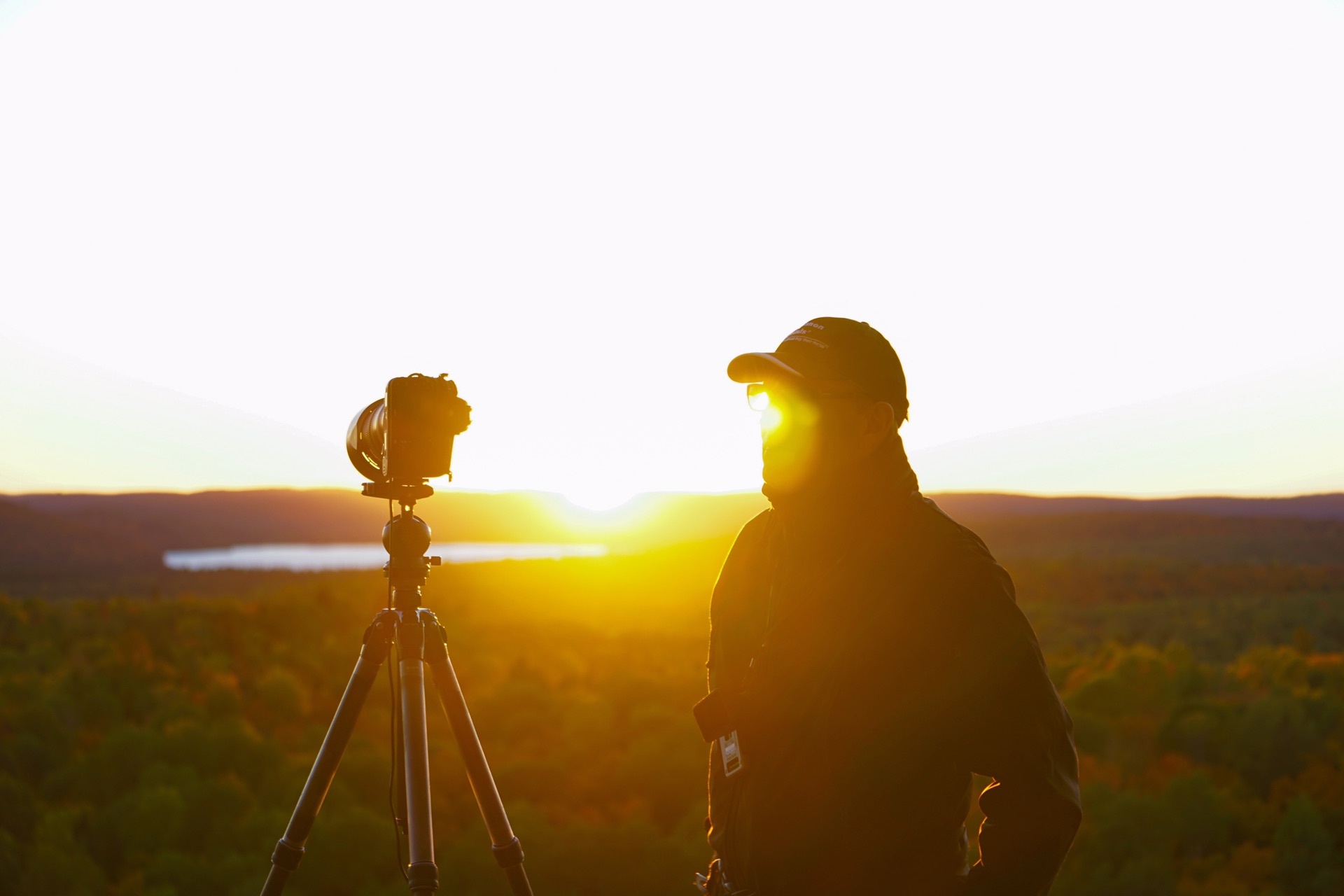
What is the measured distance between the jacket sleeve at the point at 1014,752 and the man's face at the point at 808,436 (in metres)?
0.35

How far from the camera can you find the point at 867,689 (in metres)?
1.62

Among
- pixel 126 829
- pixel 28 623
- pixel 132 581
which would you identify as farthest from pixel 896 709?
pixel 132 581

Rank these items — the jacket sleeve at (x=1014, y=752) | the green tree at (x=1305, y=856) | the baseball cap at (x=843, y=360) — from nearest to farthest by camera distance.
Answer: the jacket sleeve at (x=1014, y=752), the baseball cap at (x=843, y=360), the green tree at (x=1305, y=856)

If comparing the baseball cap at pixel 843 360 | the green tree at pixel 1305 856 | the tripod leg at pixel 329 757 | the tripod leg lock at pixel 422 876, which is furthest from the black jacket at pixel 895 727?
the green tree at pixel 1305 856

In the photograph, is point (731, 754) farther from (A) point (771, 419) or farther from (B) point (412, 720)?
(B) point (412, 720)

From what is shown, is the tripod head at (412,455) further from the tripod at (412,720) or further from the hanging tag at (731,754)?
the hanging tag at (731,754)

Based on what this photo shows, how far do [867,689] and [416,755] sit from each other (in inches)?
Answer: 61.9

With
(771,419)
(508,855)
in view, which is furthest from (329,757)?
(771,419)

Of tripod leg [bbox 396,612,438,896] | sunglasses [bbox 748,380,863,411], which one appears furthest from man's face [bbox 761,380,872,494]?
tripod leg [bbox 396,612,438,896]

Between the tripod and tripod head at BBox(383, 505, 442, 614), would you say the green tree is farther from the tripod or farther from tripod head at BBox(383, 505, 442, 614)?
tripod head at BBox(383, 505, 442, 614)

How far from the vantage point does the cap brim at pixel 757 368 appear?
1.78 metres

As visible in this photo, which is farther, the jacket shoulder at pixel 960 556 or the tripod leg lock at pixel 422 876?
the tripod leg lock at pixel 422 876

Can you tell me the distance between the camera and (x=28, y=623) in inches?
694

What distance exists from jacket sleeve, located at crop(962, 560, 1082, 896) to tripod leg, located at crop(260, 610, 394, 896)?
1814 mm
